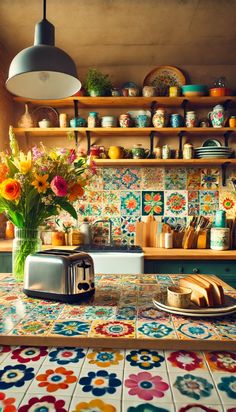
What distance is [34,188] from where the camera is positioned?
1.45 metres

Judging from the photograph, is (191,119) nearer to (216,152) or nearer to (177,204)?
(216,152)

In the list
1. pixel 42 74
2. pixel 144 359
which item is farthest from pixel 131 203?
pixel 144 359

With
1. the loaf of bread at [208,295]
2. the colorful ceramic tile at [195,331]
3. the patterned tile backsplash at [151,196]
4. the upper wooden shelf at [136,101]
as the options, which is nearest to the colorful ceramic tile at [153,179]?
the patterned tile backsplash at [151,196]

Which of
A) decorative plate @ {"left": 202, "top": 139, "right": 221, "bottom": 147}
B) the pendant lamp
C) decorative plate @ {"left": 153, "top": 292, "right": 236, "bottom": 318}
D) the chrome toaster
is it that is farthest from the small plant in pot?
decorative plate @ {"left": 153, "top": 292, "right": 236, "bottom": 318}

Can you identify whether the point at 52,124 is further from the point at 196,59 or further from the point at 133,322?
the point at 133,322

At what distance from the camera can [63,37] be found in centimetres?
311

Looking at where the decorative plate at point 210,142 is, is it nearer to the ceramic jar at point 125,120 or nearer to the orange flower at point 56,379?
the ceramic jar at point 125,120

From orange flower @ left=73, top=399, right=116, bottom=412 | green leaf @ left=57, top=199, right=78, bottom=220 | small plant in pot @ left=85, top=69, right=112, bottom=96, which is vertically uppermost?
small plant in pot @ left=85, top=69, right=112, bottom=96

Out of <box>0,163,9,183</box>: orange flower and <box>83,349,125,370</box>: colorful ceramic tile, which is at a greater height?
<box>0,163,9,183</box>: orange flower

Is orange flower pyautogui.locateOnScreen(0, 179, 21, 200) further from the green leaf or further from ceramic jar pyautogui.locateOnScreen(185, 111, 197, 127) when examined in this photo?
ceramic jar pyautogui.locateOnScreen(185, 111, 197, 127)

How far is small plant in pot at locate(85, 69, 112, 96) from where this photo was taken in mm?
3200

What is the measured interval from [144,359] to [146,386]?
0.13m

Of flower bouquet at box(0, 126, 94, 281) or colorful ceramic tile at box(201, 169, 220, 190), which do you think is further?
colorful ceramic tile at box(201, 169, 220, 190)

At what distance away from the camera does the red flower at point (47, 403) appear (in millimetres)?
642
